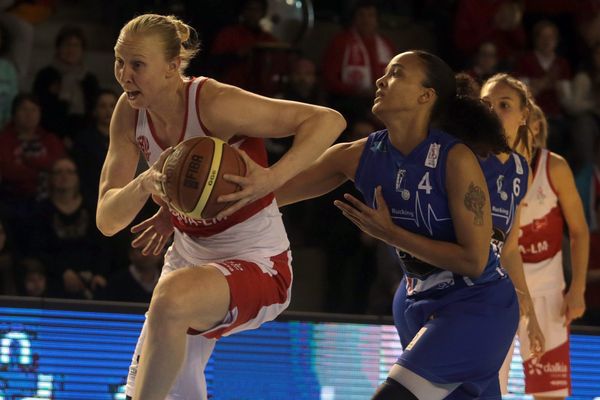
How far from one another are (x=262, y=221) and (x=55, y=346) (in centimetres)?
164

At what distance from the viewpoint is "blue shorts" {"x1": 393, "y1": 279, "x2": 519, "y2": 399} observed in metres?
3.76

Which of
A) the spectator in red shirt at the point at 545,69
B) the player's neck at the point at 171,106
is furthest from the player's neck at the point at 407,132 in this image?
the spectator in red shirt at the point at 545,69

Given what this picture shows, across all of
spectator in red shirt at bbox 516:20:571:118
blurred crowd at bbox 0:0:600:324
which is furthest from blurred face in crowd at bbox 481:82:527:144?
spectator in red shirt at bbox 516:20:571:118

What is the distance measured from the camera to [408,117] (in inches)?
159

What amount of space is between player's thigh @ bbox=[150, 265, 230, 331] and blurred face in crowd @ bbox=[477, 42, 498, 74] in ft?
16.9

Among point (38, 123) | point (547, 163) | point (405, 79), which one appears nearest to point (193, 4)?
point (38, 123)

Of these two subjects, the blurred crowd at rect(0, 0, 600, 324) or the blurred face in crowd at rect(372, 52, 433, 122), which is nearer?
the blurred face in crowd at rect(372, 52, 433, 122)

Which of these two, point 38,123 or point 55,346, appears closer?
point 55,346

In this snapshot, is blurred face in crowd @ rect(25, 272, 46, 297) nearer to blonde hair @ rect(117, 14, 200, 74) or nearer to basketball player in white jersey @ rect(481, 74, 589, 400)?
basketball player in white jersey @ rect(481, 74, 589, 400)

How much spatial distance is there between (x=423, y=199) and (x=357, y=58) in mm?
4569

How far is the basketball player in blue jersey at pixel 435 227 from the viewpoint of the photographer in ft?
12.5

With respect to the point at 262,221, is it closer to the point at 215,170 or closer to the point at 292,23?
the point at 215,170

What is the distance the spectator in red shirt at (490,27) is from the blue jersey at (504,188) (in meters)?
4.61

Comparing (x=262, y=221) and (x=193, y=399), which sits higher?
(x=262, y=221)
